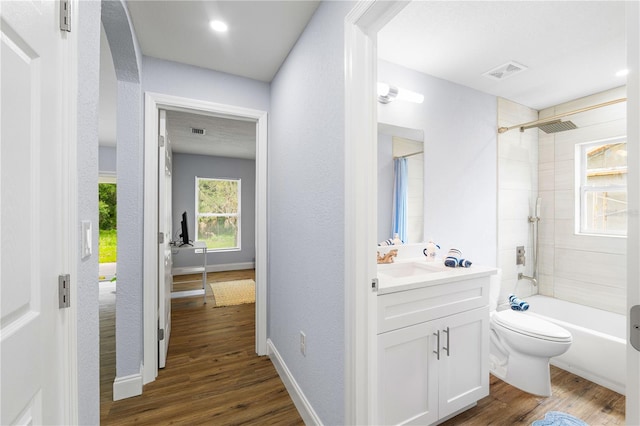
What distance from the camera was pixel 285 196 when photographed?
2.12 m

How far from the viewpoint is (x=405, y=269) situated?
6.75 feet

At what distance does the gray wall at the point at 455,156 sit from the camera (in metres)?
2.34

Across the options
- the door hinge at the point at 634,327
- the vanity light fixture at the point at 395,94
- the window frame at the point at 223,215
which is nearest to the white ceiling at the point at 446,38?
the vanity light fixture at the point at 395,94

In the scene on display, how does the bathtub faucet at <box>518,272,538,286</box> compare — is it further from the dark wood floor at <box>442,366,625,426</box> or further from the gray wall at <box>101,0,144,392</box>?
the gray wall at <box>101,0,144,392</box>

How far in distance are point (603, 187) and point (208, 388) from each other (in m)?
4.02

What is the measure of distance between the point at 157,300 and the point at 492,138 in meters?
3.35

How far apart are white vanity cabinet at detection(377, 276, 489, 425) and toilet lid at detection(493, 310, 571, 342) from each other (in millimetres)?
447

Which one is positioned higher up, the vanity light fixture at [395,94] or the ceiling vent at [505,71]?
the ceiling vent at [505,71]

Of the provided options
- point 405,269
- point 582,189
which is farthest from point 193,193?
point 582,189

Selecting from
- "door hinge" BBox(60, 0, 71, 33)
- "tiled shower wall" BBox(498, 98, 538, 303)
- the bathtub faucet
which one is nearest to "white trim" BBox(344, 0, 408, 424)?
"door hinge" BBox(60, 0, 71, 33)

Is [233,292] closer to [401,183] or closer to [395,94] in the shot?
[401,183]

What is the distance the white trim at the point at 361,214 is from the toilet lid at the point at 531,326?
140cm

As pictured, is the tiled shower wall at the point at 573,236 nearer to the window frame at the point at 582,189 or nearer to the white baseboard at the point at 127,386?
the window frame at the point at 582,189

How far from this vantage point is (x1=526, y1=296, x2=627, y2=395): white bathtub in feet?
6.61
